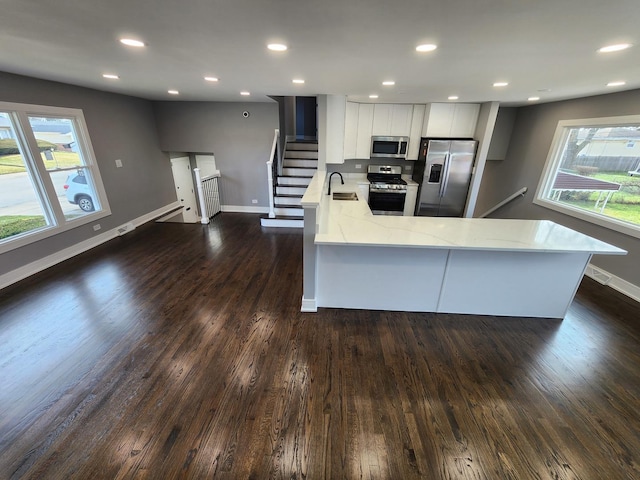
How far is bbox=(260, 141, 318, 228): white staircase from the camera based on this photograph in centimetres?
540

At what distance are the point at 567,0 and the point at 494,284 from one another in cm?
227

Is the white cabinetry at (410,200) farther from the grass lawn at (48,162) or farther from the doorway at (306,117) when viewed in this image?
the grass lawn at (48,162)

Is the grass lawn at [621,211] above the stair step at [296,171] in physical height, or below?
below

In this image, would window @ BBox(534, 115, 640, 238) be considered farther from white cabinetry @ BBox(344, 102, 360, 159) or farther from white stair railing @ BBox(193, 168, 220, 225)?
white stair railing @ BBox(193, 168, 220, 225)

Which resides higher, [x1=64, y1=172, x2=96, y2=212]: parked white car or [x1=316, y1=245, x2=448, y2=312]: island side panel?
[x1=64, y1=172, x2=96, y2=212]: parked white car

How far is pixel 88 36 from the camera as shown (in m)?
1.74

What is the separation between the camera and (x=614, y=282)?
337 centimetres

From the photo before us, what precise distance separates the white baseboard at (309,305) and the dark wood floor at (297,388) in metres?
0.13

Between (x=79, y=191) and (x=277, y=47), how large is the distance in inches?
167

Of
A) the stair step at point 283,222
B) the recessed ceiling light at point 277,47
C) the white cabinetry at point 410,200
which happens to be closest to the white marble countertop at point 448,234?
the recessed ceiling light at point 277,47

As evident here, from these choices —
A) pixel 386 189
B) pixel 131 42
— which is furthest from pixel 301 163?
pixel 131 42

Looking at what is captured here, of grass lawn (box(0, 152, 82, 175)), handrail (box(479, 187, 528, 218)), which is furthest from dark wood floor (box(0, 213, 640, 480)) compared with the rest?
A: handrail (box(479, 187, 528, 218))

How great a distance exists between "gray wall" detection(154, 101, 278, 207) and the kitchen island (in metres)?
3.53

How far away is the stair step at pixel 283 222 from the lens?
534 centimetres
